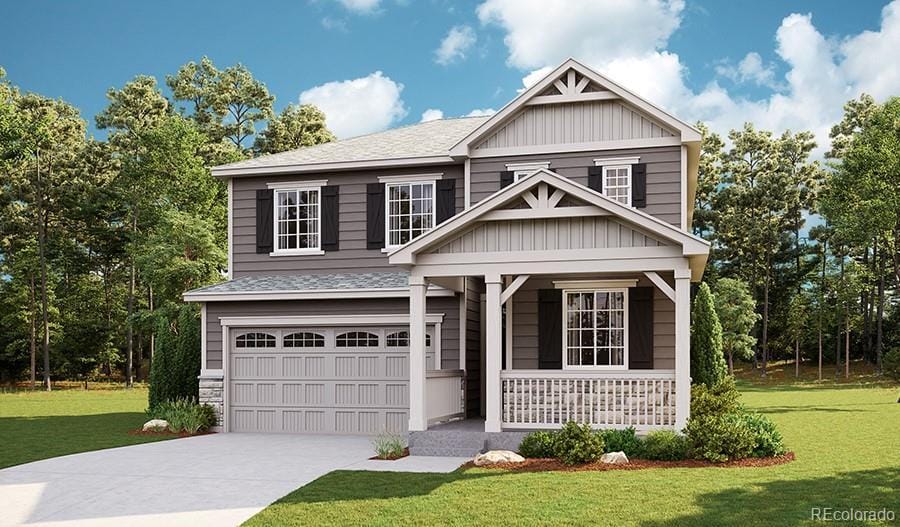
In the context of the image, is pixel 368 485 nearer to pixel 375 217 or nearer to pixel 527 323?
pixel 527 323

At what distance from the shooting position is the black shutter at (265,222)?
20000 mm

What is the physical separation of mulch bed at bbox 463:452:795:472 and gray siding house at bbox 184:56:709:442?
1.00 m

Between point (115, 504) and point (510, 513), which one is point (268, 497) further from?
point (510, 513)

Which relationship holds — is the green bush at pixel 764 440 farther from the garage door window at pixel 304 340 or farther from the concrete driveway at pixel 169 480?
the garage door window at pixel 304 340

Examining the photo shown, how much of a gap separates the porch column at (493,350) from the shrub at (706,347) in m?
6.18

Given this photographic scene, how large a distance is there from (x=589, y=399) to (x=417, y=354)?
9.50ft

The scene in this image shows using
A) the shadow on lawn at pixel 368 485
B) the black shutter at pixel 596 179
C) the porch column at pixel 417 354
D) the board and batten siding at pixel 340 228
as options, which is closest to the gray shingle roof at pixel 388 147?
the board and batten siding at pixel 340 228

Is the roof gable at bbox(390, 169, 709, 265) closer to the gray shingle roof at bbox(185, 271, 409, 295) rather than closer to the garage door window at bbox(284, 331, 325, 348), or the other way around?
the gray shingle roof at bbox(185, 271, 409, 295)

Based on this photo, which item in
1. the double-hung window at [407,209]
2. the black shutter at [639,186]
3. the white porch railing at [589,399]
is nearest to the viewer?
the white porch railing at [589,399]

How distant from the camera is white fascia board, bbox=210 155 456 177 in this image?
61.8 ft

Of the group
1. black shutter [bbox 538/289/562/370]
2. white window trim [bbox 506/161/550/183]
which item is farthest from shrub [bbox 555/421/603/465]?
white window trim [bbox 506/161/550/183]

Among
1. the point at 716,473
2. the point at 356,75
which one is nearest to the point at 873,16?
the point at 356,75

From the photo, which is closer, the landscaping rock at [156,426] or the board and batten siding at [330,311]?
the board and batten siding at [330,311]

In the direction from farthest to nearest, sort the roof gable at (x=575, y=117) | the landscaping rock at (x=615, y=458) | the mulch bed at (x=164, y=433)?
the mulch bed at (x=164, y=433) → the roof gable at (x=575, y=117) → the landscaping rock at (x=615, y=458)
